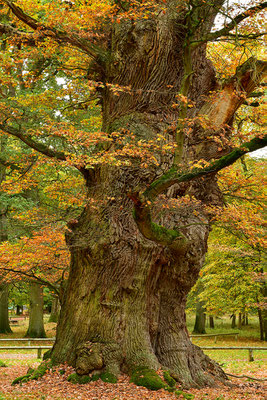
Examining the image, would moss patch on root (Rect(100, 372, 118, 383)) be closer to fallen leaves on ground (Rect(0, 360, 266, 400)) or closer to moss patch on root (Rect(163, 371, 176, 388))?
fallen leaves on ground (Rect(0, 360, 266, 400))

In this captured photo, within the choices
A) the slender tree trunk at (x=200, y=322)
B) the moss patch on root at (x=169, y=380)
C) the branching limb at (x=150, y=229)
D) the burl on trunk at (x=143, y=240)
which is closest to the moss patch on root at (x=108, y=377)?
the burl on trunk at (x=143, y=240)

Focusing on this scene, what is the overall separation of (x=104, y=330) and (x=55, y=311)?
22.2m

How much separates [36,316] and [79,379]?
13599mm

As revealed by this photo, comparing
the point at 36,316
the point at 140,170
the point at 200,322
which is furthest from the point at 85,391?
the point at 200,322

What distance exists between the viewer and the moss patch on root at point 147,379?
6051 millimetres

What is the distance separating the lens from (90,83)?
7.42 meters

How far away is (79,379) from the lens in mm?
6250

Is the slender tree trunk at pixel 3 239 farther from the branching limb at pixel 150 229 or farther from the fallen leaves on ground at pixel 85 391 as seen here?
the branching limb at pixel 150 229

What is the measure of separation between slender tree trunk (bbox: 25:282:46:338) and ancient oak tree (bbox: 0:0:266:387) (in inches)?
490

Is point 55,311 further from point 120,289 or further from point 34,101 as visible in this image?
point 120,289

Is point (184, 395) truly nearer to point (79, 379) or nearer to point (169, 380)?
point (169, 380)

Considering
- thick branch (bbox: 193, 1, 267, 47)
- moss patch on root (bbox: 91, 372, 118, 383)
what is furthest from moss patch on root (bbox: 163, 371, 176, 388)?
thick branch (bbox: 193, 1, 267, 47)

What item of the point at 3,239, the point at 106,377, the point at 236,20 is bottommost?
the point at 106,377

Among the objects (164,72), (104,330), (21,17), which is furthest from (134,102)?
(104,330)
